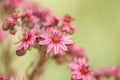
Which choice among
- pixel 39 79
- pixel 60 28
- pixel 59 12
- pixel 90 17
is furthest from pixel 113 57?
pixel 60 28

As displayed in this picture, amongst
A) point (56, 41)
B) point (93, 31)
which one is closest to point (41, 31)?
point (56, 41)

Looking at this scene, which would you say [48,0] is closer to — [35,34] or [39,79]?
[39,79]

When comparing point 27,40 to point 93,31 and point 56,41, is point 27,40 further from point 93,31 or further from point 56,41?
point 93,31

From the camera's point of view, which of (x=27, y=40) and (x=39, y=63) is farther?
(x=39, y=63)

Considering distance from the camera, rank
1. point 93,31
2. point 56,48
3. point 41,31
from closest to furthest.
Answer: point 56,48
point 41,31
point 93,31

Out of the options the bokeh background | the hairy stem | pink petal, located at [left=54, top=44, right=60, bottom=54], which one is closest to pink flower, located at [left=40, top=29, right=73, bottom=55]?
pink petal, located at [left=54, top=44, right=60, bottom=54]

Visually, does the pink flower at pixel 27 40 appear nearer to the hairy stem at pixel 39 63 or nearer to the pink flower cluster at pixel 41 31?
the pink flower cluster at pixel 41 31
